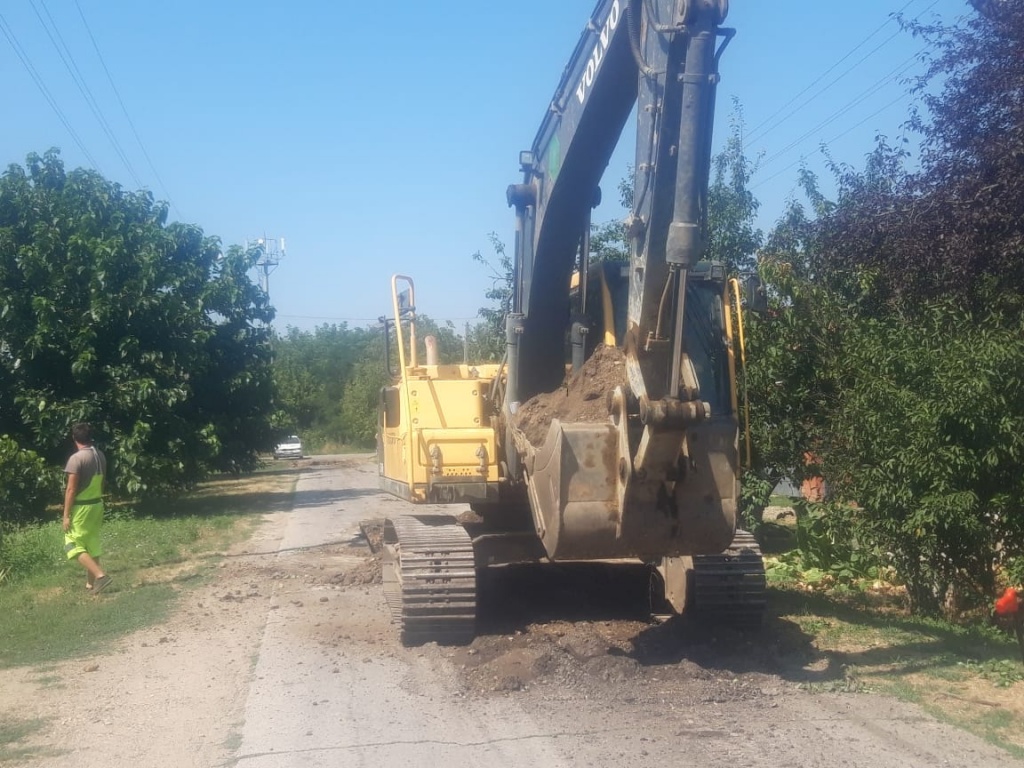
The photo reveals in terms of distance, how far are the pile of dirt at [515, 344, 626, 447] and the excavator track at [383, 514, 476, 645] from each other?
119 cm

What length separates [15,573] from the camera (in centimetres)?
1228

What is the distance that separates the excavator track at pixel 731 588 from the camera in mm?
8469

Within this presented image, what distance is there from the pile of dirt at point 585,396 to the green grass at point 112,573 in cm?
419

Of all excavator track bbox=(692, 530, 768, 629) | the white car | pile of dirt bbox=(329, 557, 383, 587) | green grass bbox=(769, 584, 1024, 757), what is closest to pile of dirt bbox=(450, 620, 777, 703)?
excavator track bbox=(692, 530, 768, 629)

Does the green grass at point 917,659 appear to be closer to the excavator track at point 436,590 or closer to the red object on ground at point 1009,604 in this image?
the red object on ground at point 1009,604

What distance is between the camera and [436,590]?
8.40 meters

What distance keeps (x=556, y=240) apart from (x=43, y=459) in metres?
14.1

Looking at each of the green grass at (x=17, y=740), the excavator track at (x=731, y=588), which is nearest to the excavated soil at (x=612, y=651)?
the excavator track at (x=731, y=588)

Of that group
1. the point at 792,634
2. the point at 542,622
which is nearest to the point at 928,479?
the point at 792,634

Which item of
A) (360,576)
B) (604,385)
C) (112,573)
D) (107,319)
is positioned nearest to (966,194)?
(604,385)

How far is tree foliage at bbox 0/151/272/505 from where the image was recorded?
19688 millimetres

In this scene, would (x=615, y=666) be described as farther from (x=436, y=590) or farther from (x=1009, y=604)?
(x=1009, y=604)

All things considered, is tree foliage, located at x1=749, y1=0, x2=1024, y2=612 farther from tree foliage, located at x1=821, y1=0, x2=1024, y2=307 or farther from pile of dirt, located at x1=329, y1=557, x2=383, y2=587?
pile of dirt, located at x1=329, y1=557, x2=383, y2=587

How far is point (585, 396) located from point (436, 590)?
6.74 feet
